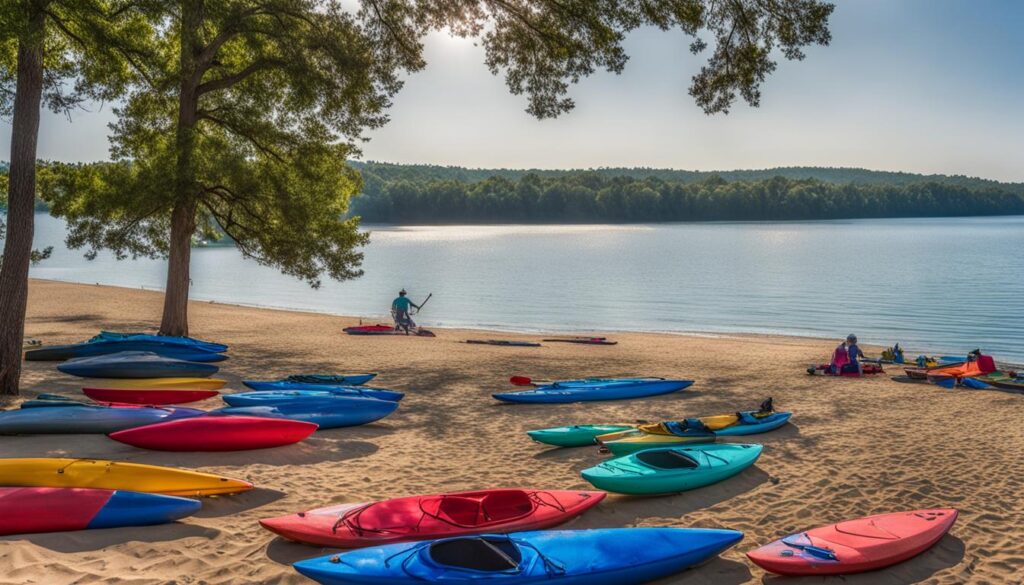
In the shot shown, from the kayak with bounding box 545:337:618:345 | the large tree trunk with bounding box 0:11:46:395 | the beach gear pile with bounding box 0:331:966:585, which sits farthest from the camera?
the kayak with bounding box 545:337:618:345

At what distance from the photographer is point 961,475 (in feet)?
28.2

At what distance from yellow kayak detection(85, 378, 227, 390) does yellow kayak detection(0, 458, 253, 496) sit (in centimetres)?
523

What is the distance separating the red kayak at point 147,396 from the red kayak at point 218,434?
2.62 m

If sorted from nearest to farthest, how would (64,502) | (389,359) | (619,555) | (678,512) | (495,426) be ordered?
1. (619,555)
2. (64,502)
3. (678,512)
4. (495,426)
5. (389,359)

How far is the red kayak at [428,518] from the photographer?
6062 mm

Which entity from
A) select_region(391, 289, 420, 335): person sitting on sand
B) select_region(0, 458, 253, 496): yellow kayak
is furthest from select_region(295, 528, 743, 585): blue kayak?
select_region(391, 289, 420, 335): person sitting on sand

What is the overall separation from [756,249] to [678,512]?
77.7 metres

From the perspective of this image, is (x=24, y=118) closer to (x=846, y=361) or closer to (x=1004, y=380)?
(x=846, y=361)

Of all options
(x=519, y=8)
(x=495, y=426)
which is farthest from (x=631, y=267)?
(x=495, y=426)

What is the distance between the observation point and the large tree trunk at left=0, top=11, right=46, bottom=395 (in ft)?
33.2

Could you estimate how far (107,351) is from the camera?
14.7m

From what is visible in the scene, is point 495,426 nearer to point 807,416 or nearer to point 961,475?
point 807,416

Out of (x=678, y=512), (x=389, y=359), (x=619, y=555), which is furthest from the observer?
(x=389, y=359)

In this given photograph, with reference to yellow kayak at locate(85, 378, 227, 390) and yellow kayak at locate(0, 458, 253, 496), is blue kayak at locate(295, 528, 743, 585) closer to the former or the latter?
yellow kayak at locate(0, 458, 253, 496)
